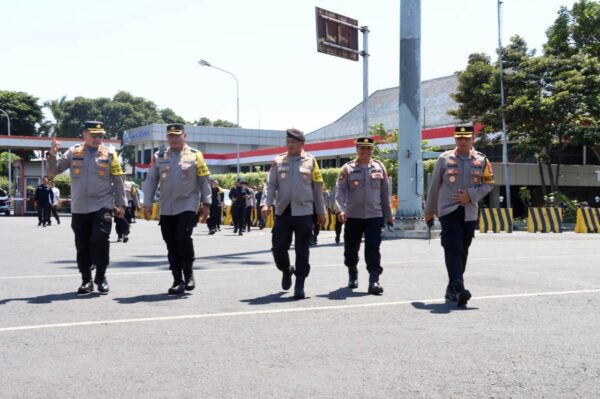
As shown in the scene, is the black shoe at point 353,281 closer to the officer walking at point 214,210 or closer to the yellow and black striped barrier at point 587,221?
the officer walking at point 214,210

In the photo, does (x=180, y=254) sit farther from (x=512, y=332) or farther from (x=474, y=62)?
(x=474, y=62)

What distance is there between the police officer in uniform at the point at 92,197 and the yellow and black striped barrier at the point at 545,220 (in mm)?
20904

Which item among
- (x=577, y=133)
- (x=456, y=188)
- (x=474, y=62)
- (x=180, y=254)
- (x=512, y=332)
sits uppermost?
(x=474, y=62)

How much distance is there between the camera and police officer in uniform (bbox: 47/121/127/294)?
7.88m

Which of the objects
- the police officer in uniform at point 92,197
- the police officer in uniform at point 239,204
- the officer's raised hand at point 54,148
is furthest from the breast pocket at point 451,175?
the police officer in uniform at point 239,204

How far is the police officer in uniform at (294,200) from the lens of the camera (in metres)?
7.87

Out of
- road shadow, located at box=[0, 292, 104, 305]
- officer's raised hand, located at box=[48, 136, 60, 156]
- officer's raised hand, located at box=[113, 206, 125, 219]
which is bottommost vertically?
road shadow, located at box=[0, 292, 104, 305]

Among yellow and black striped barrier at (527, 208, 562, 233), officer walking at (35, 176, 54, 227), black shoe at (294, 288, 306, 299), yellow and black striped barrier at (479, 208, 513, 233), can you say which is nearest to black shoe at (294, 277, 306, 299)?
black shoe at (294, 288, 306, 299)

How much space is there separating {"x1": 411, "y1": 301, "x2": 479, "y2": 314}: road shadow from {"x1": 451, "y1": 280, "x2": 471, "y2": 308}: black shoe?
0.05 meters

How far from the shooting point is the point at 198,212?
26.9 feet

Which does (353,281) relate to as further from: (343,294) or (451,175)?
(451,175)

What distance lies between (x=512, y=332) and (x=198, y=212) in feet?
12.7

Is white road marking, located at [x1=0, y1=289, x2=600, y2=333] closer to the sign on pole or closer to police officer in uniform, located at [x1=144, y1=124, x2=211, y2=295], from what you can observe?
police officer in uniform, located at [x1=144, y1=124, x2=211, y2=295]

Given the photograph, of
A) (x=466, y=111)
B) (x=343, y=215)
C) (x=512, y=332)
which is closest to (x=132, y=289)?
(x=343, y=215)
